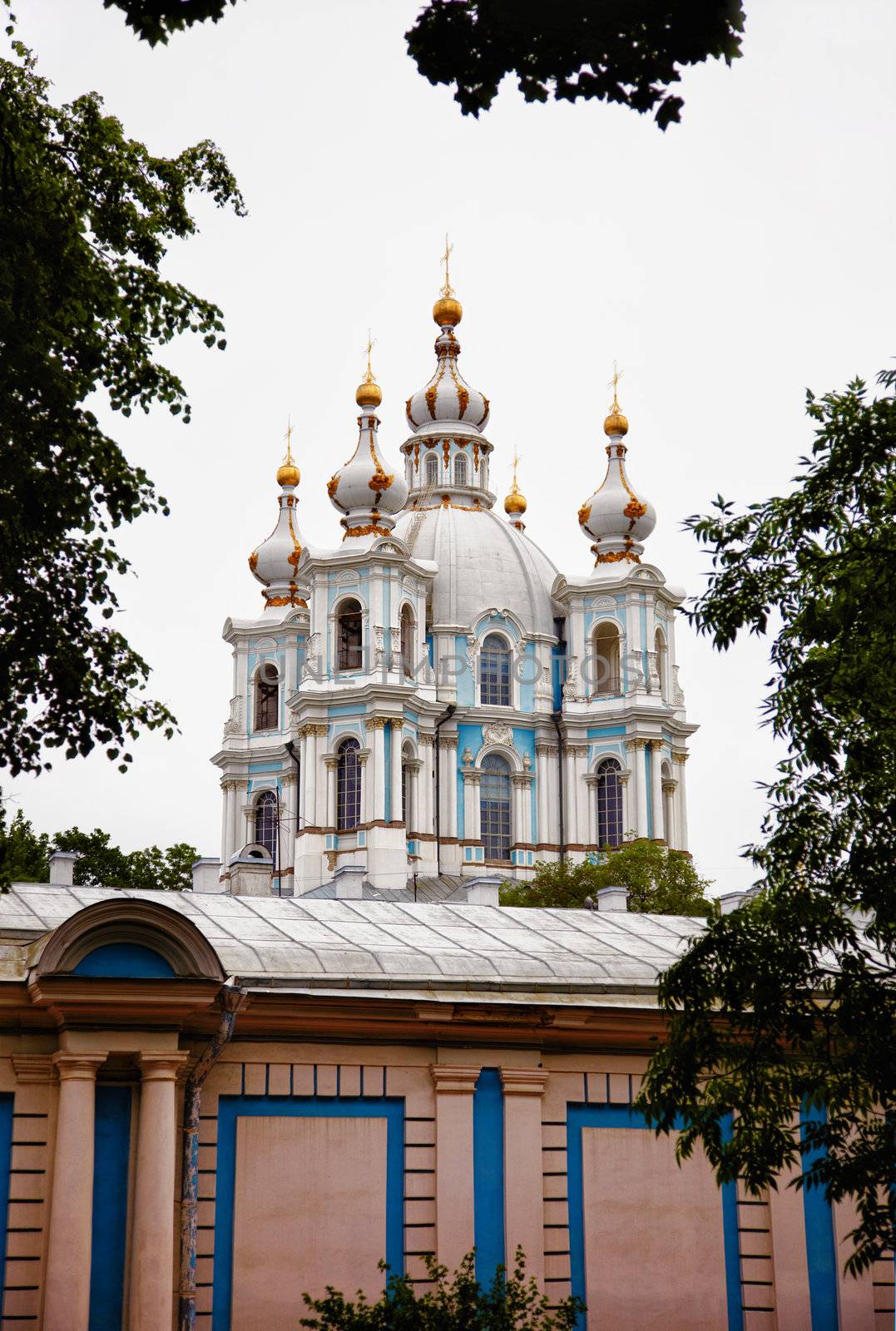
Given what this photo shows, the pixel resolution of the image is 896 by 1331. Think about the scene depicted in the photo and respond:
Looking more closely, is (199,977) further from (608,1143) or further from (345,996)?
(608,1143)

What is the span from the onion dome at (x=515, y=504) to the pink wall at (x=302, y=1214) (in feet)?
171

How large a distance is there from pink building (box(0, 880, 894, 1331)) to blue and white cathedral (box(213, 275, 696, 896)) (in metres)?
36.9

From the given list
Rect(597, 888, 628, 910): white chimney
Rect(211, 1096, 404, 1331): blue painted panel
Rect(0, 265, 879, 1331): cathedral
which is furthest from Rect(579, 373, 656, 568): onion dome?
Rect(211, 1096, 404, 1331): blue painted panel

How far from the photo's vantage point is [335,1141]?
15.3 metres

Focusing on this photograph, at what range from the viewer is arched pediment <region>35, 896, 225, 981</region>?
14250 mm

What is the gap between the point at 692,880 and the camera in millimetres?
47656

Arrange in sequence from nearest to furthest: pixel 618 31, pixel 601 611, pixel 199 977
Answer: pixel 618 31 → pixel 199 977 → pixel 601 611

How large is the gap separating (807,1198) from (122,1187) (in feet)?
18.3

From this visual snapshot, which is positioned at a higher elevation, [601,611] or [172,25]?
[601,611]

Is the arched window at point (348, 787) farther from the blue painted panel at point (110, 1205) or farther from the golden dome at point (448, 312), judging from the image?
the blue painted panel at point (110, 1205)

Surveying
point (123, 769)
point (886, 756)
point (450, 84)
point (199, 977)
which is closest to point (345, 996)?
point (199, 977)

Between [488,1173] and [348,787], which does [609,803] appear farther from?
[488,1173]

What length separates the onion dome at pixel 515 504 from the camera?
6681cm

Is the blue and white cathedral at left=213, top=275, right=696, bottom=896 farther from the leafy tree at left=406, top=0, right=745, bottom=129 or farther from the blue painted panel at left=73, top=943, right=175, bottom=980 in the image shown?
the leafy tree at left=406, top=0, right=745, bottom=129
